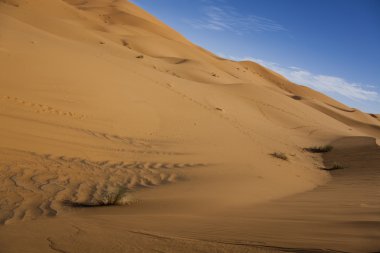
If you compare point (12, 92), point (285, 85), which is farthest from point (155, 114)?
point (285, 85)

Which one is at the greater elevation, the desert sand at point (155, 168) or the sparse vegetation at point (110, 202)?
the desert sand at point (155, 168)

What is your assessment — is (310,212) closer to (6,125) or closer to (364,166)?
(6,125)

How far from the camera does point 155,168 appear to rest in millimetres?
8609

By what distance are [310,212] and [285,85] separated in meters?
51.2

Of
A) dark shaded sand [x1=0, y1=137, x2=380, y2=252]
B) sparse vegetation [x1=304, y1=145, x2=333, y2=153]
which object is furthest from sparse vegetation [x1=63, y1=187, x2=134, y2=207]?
sparse vegetation [x1=304, y1=145, x2=333, y2=153]

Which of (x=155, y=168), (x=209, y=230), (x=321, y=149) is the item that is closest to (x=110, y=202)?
(x=209, y=230)

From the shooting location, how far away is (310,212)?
5.18 m

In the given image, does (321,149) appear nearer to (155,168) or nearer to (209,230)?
(155,168)

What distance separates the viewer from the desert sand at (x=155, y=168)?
3.76 meters

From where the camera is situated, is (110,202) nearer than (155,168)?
Yes

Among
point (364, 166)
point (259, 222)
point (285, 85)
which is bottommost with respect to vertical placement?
point (259, 222)

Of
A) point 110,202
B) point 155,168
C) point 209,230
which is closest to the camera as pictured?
point 209,230

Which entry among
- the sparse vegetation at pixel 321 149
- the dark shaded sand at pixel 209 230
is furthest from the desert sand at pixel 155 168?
the sparse vegetation at pixel 321 149

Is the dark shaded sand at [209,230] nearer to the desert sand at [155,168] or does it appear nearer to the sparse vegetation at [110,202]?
the desert sand at [155,168]
